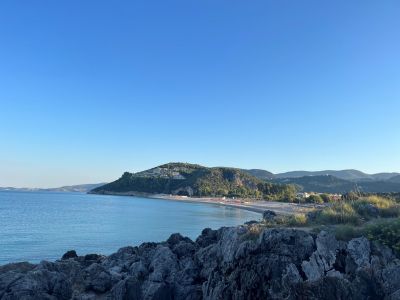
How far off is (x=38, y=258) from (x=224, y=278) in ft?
72.0

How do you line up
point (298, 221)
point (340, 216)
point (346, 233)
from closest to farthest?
1. point (346, 233)
2. point (340, 216)
3. point (298, 221)

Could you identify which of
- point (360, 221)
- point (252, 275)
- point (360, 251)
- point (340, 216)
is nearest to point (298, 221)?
point (340, 216)

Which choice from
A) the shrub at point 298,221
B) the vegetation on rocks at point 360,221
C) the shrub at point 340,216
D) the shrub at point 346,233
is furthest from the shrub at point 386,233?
the shrub at point 298,221

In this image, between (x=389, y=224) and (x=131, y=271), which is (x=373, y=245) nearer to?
(x=389, y=224)

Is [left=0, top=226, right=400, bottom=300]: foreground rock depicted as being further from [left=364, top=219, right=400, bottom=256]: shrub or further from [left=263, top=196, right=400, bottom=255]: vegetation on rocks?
[left=263, top=196, right=400, bottom=255]: vegetation on rocks

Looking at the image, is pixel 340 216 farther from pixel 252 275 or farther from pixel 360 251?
pixel 252 275

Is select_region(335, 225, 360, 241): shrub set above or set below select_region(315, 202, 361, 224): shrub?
below

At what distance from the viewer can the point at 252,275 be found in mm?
11789

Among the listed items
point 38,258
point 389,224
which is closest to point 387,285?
point 389,224

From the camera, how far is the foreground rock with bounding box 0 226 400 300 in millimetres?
10219

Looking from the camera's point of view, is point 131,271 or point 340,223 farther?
point 131,271

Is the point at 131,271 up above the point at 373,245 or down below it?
below

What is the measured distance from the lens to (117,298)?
1405 centimetres

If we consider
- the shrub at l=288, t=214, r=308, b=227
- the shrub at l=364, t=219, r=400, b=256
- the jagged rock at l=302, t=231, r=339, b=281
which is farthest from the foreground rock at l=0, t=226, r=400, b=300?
the shrub at l=288, t=214, r=308, b=227
